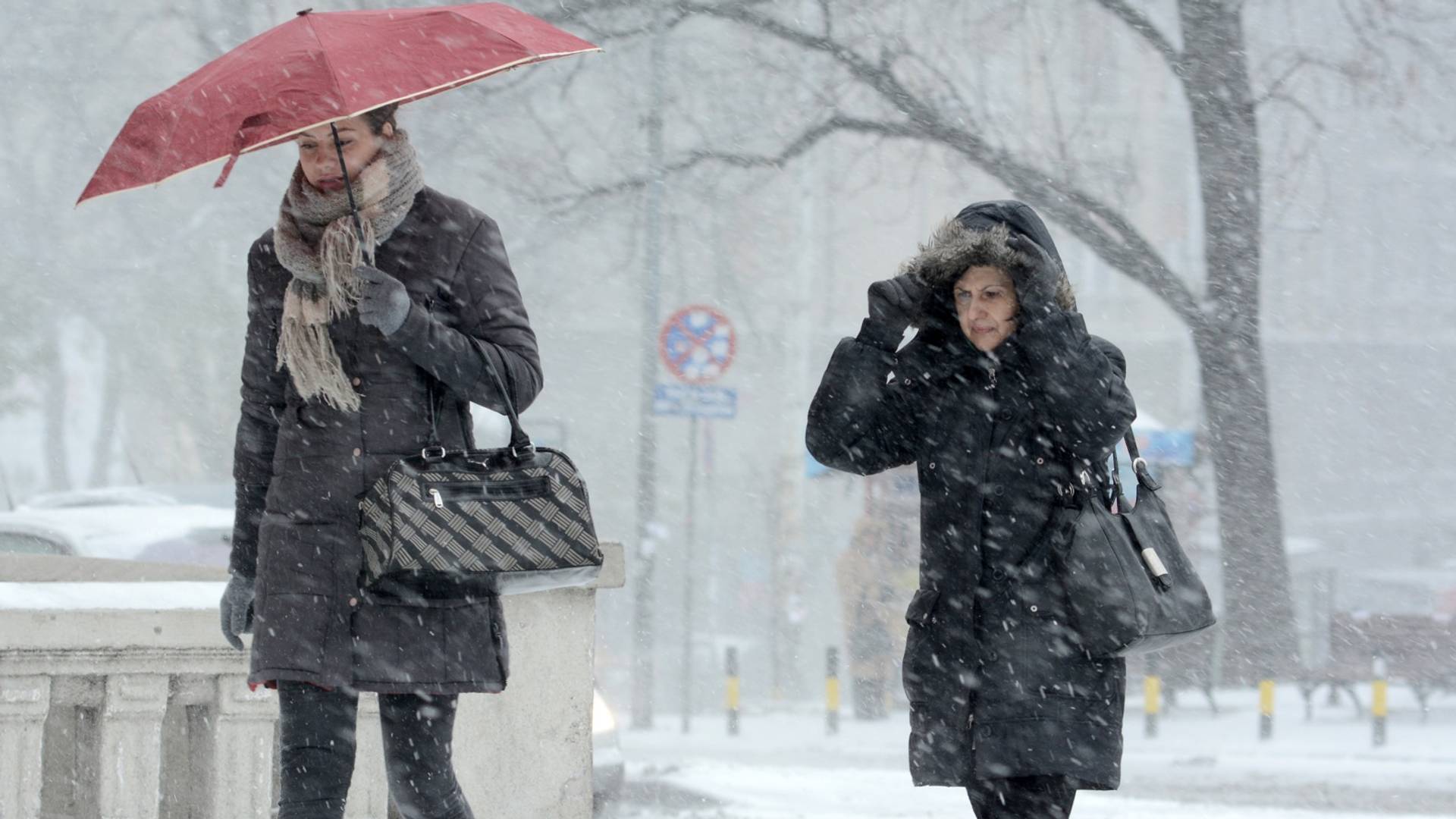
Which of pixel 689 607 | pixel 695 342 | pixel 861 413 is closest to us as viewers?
pixel 861 413

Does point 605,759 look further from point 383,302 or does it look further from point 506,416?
point 383,302

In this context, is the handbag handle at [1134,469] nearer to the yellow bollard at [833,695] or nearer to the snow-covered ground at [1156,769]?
the snow-covered ground at [1156,769]

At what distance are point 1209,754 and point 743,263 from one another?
17.8m

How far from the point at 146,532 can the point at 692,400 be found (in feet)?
17.5

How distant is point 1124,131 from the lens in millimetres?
25953

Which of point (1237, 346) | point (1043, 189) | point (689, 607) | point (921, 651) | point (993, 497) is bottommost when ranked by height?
point (689, 607)

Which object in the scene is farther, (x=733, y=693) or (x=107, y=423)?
(x=107, y=423)

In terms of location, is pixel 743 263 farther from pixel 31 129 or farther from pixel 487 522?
pixel 487 522

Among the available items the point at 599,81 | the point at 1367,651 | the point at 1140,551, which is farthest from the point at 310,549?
the point at 599,81

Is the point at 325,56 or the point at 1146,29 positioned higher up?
the point at 1146,29

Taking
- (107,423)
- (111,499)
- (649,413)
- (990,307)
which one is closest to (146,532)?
(111,499)

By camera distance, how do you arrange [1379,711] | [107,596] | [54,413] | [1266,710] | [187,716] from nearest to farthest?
[107,596], [187,716], [1379,711], [1266,710], [54,413]

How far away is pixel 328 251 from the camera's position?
344 cm

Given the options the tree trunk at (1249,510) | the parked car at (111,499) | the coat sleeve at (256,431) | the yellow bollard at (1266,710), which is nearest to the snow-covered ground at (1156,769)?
the yellow bollard at (1266,710)
